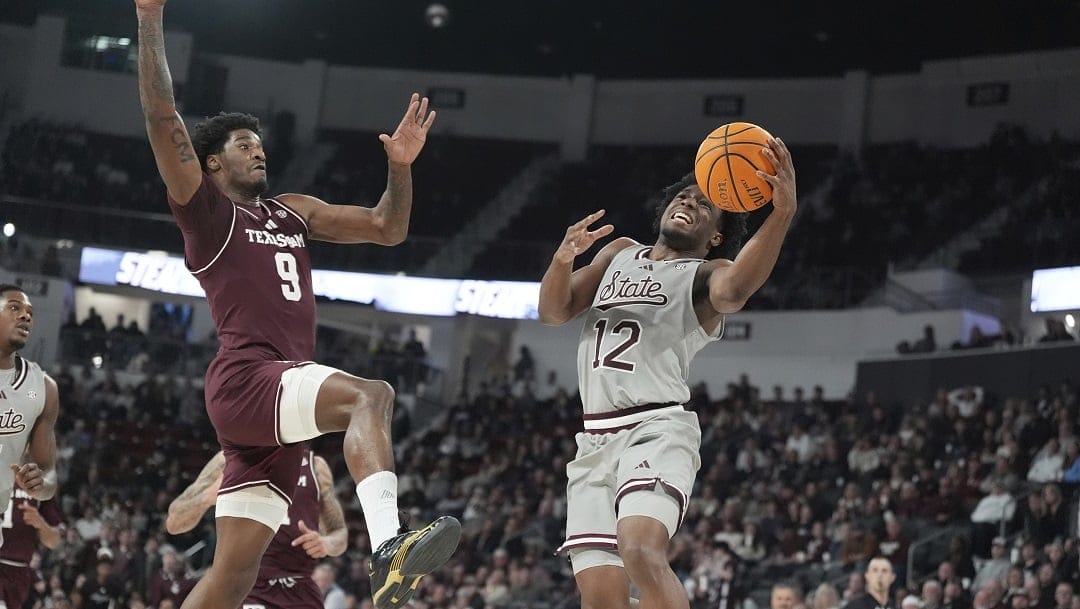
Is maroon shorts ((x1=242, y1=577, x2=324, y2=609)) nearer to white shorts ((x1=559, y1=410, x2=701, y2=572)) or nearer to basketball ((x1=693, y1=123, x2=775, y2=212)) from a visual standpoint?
white shorts ((x1=559, y1=410, x2=701, y2=572))

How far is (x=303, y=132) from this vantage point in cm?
3634

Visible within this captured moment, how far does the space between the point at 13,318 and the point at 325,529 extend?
2346mm

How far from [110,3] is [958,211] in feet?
72.9

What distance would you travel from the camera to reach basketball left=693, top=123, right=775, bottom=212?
6.37 meters

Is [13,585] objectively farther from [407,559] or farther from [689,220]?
[689,220]

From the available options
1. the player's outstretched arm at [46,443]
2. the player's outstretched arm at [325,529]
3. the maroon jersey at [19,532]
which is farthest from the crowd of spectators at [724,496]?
the player's outstretched arm at [46,443]

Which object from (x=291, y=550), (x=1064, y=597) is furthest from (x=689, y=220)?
(x=1064, y=597)

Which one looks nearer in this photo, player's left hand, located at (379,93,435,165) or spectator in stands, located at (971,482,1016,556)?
player's left hand, located at (379,93,435,165)

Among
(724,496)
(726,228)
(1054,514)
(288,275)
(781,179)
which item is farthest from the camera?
(724,496)

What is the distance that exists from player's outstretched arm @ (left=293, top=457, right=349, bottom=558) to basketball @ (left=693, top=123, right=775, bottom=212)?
3.02 meters

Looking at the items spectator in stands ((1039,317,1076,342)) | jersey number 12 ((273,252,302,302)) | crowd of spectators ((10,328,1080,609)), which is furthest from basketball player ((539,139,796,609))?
spectator in stands ((1039,317,1076,342))

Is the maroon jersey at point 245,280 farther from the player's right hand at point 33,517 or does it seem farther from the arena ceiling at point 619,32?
the arena ceiling at point 619,32

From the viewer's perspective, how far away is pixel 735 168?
6398mm

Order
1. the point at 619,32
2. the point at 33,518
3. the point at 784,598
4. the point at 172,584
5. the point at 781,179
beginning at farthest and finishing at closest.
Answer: the point at 619,32 → the point at 172,584 → the point at 784,598 → the point at 33,518 → the point at 781,179
